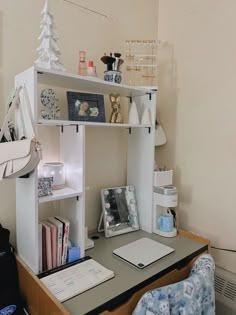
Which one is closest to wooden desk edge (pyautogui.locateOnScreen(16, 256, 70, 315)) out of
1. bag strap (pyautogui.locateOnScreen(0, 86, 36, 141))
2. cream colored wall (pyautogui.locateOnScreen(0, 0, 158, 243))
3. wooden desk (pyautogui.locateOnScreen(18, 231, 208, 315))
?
wooden desk (pyautogui.locateOnScreen(18, 231, 208, 315))

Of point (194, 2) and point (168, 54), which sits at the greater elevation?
point (194, 2)

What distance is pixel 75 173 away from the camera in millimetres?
1279

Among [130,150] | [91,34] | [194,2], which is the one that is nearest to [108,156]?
[130,150]

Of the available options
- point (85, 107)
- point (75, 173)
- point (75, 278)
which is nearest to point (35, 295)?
point (75, 278)

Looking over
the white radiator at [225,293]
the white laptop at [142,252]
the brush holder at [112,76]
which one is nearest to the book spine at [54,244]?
the white laptop at [142,252]

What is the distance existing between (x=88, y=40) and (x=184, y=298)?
59.3 inches

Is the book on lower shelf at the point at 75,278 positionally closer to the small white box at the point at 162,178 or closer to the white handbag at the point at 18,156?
the white handbag at the point at 18,156

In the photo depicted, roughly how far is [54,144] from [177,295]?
3.24 feet

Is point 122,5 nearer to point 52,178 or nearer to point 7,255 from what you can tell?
point 52,178

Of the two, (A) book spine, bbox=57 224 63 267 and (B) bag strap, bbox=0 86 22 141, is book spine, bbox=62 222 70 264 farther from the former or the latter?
(B) bag strap, bbox=0 86 22 141

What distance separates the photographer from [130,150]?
174cm

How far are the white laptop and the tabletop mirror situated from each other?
17 centimetres

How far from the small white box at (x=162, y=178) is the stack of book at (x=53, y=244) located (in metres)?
0.64

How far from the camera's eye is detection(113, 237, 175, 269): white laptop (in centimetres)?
126
